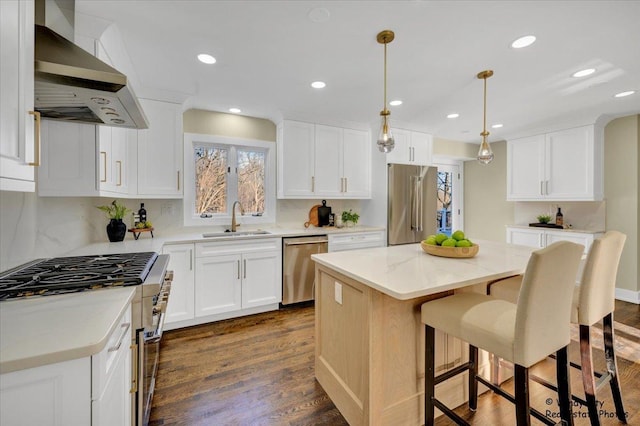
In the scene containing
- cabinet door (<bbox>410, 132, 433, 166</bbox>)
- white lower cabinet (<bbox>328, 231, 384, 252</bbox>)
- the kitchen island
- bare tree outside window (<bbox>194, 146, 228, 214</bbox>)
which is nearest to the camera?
the kitchen island

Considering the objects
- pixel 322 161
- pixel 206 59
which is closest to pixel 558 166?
pixel 322 161

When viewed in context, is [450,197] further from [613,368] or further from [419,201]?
[613,368]

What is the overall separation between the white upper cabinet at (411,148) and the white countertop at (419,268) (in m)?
2.18

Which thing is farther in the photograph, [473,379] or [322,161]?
[322,161]

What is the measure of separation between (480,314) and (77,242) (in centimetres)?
289

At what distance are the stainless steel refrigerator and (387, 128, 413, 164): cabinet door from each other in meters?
0.14

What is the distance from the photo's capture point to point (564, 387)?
1.25 metres

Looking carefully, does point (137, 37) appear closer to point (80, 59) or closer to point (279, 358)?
point (80, 59)

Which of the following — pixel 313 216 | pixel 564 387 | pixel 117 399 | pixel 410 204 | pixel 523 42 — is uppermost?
pixel 523 42

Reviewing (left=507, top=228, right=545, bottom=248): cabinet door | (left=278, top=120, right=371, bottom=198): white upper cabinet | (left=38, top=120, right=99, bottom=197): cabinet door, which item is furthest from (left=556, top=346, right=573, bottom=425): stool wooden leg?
(left=507, top=228, right=545, bottom=248): cabinet door

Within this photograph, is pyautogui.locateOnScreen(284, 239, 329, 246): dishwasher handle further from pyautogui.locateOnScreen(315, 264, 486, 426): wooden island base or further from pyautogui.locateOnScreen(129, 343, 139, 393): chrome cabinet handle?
pyautogui.locateOnScreen(129, 343, 139, 393): chrome cabinet handle

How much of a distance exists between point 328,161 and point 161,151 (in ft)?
6.70

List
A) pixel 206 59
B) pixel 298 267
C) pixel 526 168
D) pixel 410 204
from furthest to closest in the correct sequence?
pixel 526 168 < pixel 410 204 < pixel 298 267 < pixel 206 59

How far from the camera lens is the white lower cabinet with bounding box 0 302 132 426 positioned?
71cm
